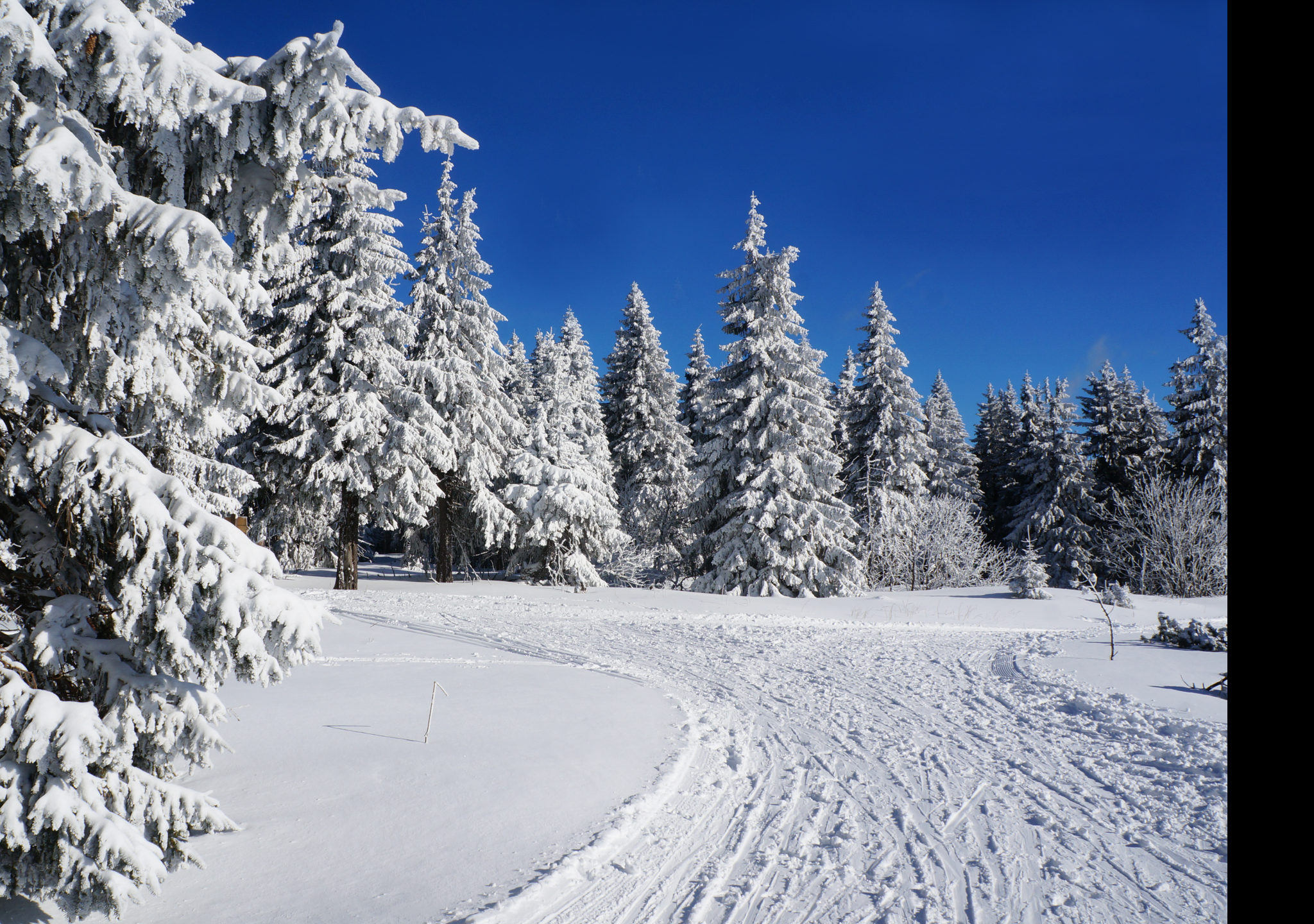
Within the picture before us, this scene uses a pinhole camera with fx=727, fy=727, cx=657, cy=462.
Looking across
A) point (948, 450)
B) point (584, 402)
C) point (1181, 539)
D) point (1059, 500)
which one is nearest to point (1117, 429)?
point (1059, 500)

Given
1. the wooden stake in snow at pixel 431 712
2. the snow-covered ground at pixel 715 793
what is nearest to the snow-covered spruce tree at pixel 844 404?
the snow-covered ground at pixel 715 793

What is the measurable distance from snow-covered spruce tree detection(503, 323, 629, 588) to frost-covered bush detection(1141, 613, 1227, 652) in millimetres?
15329

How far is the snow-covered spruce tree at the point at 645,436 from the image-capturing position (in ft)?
103

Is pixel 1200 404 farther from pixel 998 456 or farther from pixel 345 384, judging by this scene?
pixel 345 384

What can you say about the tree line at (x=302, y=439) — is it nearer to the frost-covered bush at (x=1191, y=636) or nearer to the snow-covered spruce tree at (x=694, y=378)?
the snow-covered spruce tree at (x=694, y=378)

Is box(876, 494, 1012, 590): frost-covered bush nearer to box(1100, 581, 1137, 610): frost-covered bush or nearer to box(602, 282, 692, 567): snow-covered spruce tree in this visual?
box(1100, 581, 1137, 610): frost-covered bush

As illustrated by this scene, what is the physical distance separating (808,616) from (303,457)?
540 inches

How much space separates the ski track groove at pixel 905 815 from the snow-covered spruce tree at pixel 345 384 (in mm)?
12023

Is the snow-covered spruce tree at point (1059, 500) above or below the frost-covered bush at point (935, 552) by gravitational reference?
above

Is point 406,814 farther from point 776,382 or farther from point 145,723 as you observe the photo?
point 776,382

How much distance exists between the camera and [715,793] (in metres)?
5.79

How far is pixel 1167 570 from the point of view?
26047mm

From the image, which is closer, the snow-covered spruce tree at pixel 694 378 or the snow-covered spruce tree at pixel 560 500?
the snow-covered spruce tree at pixel 560 500

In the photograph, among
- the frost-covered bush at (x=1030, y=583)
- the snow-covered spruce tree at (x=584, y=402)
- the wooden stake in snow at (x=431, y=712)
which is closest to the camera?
the wooden stake in snow at (x=431, y=712)
